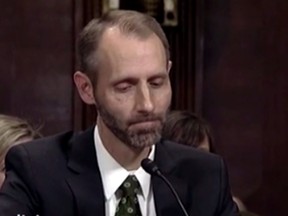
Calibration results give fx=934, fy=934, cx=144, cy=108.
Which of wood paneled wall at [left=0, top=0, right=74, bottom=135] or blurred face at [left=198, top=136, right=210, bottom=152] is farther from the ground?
wood paneled wall at [left=0, top=0, right=74, bottom=135]

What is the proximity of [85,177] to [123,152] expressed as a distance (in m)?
0.10

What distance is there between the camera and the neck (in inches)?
80.4

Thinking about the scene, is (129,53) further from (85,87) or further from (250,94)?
(250,94)

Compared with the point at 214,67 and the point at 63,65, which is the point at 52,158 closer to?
the point at 63,65

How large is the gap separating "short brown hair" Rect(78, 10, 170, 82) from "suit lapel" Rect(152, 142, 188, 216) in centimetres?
26

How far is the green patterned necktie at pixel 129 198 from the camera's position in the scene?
6.58 feet

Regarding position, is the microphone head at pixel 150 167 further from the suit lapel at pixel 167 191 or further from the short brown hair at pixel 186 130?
the short brown hair at pixel 186 130

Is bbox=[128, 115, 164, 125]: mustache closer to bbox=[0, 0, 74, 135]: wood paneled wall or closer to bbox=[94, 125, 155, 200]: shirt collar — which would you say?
bbox=[94, 125, 155, 200]: shirt collar

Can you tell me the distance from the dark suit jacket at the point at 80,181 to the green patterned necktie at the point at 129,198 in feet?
0.13

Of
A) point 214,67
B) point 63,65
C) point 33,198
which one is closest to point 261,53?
point 214,67

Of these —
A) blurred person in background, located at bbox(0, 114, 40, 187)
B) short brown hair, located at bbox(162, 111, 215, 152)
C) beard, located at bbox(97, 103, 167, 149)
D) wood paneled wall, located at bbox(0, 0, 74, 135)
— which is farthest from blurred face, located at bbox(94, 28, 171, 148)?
wood paneled wall, located at bbox(0, 0, 74, 135)

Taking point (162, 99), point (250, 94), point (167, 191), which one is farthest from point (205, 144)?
point (162, 99)

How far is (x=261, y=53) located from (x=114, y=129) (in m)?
1.99

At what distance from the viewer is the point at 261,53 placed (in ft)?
12.8
